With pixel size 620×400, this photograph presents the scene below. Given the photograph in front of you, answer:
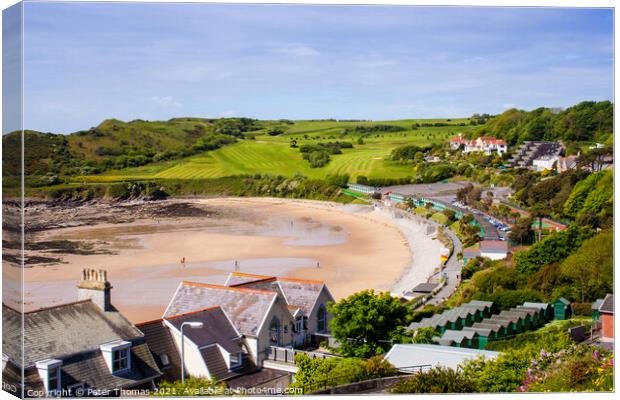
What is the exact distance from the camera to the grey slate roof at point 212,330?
16.4 meters

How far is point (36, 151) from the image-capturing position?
1675 centimetres

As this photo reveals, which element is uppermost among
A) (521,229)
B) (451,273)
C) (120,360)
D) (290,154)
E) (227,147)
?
(227,147)

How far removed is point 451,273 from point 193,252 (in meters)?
6.72

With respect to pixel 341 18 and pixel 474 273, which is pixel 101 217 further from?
pixel 474 273

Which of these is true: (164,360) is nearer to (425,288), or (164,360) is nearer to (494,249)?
(425,288)

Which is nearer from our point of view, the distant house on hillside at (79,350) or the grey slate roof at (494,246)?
the distant house on hillside at (79,350)

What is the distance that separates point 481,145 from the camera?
835 inches

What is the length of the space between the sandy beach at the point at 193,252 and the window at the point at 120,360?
6.32ft

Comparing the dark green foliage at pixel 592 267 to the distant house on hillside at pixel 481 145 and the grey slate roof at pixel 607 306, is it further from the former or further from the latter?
the distant house on hillside at pixel 481 145

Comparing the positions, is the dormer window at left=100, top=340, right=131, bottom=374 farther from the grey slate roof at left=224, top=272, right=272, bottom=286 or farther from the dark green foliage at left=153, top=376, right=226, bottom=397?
the grey slate roof at left=224, top=272, right=272, bottom=286

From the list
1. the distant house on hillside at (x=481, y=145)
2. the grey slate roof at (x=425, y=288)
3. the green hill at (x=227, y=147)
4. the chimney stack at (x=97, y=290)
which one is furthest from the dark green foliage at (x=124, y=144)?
the grey slate roof at (x=425, y=288)

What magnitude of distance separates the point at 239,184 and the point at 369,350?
4.57m

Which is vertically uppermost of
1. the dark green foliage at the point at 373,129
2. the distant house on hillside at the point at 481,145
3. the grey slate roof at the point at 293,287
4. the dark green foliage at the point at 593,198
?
the dark green foliage at the point at 373,129

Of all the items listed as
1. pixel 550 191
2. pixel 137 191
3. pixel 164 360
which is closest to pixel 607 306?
pixel 550 191
